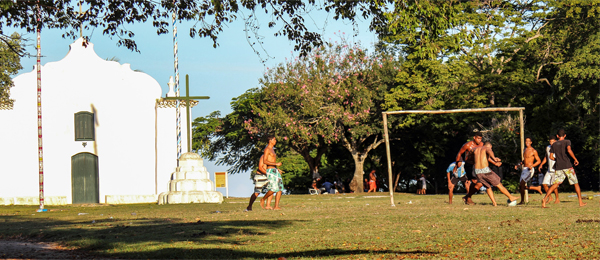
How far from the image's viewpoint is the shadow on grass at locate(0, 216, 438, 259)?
23.9 feet

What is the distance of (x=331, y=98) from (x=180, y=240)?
30608 mm

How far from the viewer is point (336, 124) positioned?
39656 mm

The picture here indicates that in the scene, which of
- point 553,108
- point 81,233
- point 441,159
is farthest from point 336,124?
point 81,233

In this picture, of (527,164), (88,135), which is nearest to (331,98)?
(88,135)

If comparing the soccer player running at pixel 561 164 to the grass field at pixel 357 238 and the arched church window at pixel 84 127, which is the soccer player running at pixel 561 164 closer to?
the grass field at pixel 357 238

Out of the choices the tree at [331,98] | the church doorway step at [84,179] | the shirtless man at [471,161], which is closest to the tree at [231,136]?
the tree at [331,98]

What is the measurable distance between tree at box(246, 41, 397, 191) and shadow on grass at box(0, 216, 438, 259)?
26896mm

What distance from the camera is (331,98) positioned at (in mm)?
38844

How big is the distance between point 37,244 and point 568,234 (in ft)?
24.7

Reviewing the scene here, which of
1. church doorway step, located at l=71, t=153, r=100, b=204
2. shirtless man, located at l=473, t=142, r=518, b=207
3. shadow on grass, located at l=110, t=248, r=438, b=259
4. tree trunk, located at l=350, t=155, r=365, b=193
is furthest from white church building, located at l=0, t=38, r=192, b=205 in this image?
shadow on grass, located at l=110, t=248, r=438, b=259

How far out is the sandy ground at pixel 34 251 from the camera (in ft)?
26.5

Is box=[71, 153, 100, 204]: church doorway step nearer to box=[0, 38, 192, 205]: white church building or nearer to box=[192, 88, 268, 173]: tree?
box=[0, 38, 192, 205]: white church building

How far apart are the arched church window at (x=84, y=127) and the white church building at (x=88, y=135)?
0.16 feet

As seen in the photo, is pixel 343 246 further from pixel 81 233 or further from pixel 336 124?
pixel 336 124
